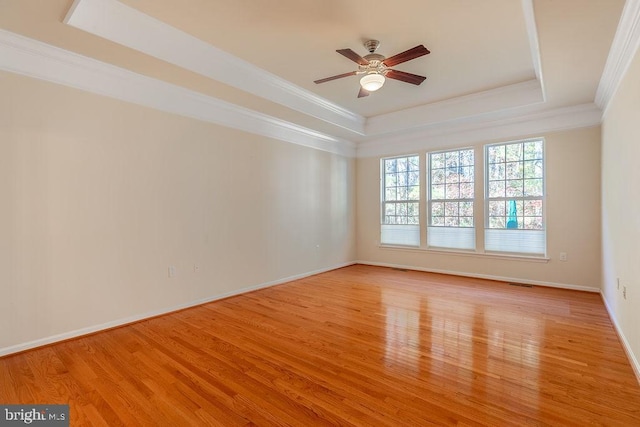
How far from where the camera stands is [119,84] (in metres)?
3.27

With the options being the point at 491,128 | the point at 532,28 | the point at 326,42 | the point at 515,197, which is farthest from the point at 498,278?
the point at 326,42

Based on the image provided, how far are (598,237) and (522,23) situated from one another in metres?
3.32

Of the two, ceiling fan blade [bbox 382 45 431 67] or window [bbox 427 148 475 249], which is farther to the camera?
window [bbox 427 148 475 249]

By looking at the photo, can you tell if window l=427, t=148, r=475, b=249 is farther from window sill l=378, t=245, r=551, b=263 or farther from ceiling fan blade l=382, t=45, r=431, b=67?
ceiling fan blade l=382, t=45, r=431, b=67

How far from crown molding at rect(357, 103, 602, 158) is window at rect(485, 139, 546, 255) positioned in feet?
0.75

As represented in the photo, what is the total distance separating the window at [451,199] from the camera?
18.2ft

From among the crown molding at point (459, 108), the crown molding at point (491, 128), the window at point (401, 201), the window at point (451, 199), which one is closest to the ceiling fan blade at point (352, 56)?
the crown molding at point (459, 108)

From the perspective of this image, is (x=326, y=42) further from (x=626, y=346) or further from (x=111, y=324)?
(x=626, y=346)

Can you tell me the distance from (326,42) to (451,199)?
3.76m

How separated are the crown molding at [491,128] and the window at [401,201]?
299 mm

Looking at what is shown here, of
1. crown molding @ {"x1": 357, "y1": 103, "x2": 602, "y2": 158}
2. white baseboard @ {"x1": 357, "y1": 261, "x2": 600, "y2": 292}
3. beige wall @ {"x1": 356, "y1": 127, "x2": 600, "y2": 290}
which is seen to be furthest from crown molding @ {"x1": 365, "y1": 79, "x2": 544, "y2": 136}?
white baseboard @ {"x1": 357, "y1": 261, "x2": 600, "y2": 292}

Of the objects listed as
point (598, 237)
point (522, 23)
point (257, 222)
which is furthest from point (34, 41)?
point (598, 237)

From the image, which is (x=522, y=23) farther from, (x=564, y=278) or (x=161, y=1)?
(x=564, y=278)

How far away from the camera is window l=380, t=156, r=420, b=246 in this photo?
6188mm
